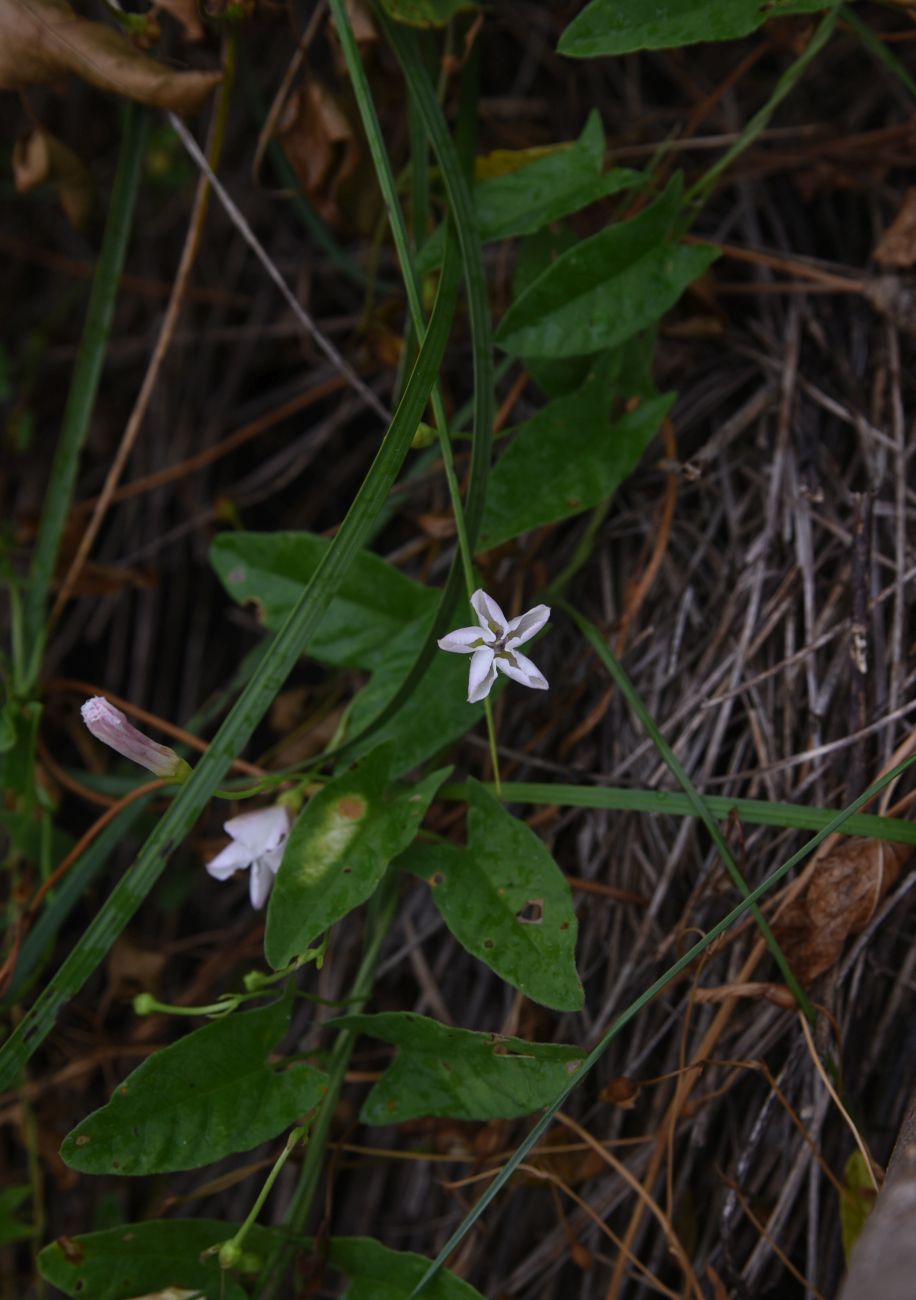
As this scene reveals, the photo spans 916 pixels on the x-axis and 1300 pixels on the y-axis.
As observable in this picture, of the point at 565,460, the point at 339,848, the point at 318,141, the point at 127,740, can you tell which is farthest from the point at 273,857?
the point at 318,141

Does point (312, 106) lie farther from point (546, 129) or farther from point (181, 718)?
point (181, 718)

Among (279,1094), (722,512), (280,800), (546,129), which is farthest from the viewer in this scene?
(546,129)

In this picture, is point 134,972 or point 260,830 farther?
point 134,972

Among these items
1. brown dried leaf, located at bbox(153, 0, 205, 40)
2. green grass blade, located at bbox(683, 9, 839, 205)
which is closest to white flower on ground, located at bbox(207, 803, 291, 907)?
green grass blade, located at bbox(683, 9, 839, 205)

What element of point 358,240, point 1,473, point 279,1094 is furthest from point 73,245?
point 279,1094

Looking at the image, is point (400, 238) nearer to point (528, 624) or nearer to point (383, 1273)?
point (528, 624)

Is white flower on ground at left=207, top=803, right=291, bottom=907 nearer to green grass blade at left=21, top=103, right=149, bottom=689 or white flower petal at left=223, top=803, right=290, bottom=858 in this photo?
white flower petal at left=223, top=803, right=290, bottom=858

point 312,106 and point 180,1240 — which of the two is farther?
point 312,106
